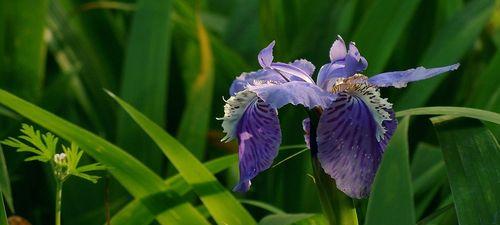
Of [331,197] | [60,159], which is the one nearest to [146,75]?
[60,159]

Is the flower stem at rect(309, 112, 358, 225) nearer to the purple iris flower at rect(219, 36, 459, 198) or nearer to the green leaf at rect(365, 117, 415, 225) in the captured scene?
the purple iris flower at rect(219, 36, 459, 198)

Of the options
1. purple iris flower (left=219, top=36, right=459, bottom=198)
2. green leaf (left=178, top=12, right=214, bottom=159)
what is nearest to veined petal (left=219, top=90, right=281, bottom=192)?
purple iris flower (left=219, top=36, right=459, bottom=198)

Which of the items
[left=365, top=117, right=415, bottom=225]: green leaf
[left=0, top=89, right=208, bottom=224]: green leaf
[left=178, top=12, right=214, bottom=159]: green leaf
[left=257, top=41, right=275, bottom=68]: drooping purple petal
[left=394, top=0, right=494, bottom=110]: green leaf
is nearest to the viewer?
[left=365, top=117, right=415, bottom=225]: green leaf

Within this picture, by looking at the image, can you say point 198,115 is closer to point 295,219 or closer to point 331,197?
point 295,219

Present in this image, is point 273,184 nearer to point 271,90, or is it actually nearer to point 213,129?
point 213,129

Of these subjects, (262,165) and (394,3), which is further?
(394,3)

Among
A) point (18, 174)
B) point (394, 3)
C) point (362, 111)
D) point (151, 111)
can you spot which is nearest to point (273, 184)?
point (151, 111)
